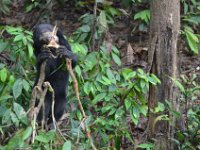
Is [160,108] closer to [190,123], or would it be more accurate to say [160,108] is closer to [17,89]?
[190,123]

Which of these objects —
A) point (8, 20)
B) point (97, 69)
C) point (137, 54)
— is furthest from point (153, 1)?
point (8, 20)

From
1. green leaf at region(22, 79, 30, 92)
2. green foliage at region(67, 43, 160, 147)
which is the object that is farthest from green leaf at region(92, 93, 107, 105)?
green leaf at region(22, 79, 30, 92)

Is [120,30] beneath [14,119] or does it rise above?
above

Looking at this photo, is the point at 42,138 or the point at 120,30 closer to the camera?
the point at 42,138

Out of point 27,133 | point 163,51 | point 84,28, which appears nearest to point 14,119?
point 27,133

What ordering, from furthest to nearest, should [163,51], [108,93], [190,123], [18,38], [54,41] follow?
[190,123]
[163,51]
[108,93]
[18,38]
[54,41]

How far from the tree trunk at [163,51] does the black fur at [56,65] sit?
886 mm

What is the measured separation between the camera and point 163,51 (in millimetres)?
5586

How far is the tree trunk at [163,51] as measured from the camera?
557cm

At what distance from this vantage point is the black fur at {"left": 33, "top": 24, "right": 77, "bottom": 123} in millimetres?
4955

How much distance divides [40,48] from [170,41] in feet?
4.27

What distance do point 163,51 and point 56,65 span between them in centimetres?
111

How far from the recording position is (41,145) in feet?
13.3

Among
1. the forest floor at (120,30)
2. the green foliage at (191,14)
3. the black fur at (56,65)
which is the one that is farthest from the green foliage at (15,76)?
the green foliage at (191,14)
